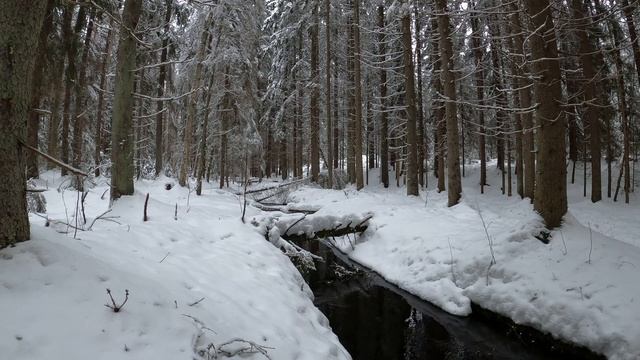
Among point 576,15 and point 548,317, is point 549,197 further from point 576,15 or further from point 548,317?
point 576,15

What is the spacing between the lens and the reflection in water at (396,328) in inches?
226

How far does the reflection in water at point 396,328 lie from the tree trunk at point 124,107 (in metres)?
4.43

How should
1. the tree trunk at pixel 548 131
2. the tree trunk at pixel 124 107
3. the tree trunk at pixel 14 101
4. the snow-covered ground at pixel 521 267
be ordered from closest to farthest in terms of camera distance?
the tree trunk at pixel 14 101 < the snow-covered ground at pixel 521 267 < the tree trunk at pixel 548 131 < the tree trunk at pixel 124 107

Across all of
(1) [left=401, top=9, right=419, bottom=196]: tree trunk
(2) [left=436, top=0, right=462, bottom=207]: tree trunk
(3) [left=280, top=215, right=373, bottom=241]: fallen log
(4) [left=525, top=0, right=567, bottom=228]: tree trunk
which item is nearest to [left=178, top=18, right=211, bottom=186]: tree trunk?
(3) [left=280, top=215, right=373, bottom=241]: fallen log

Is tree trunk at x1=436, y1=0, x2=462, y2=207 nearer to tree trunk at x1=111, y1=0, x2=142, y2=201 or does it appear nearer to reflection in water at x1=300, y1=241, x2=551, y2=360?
reflection in water at x1=300, y1=241, x2=551, y2=360

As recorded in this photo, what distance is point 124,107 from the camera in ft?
24.6

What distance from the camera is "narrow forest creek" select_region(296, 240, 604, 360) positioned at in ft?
18.5

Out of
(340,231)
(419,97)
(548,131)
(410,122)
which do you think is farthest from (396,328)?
(419,97)

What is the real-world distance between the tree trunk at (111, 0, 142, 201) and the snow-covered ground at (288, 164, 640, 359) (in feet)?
19.2

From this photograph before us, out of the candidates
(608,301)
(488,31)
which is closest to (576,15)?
(488,31)

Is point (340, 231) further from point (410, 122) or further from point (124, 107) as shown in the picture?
point (124, 107)

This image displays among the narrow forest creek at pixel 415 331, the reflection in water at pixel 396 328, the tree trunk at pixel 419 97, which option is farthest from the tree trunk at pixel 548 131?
the tree trunk at pixel 419 97

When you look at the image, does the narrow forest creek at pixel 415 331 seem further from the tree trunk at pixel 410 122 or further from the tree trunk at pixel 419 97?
the tree trunk at pixel 419 97

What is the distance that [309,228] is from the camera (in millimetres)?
11477
